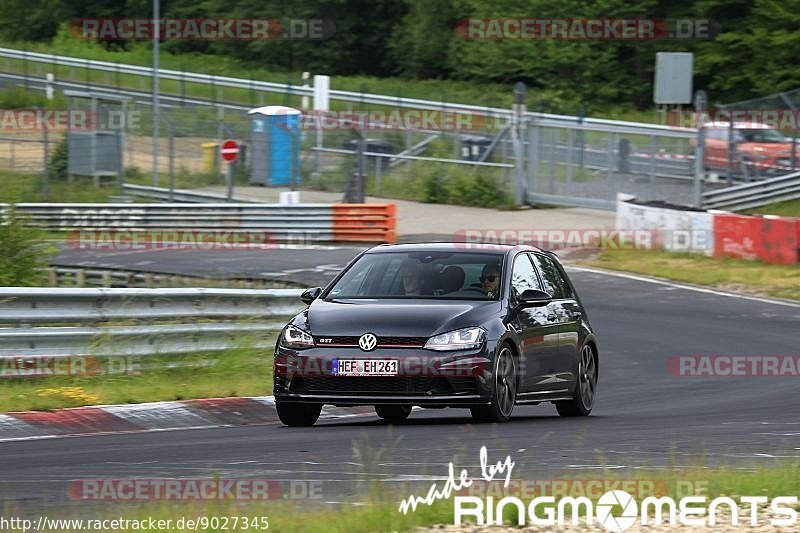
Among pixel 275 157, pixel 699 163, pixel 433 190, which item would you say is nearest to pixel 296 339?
pixel 275 157

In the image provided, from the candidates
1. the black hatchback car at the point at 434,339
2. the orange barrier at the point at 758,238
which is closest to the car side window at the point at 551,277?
the black hatchback car at the point at 434,339

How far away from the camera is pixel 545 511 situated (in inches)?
274

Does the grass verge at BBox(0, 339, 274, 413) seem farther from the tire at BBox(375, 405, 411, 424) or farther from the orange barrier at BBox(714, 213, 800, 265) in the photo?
the orange barrier at BBox(714, 213, 800, 265)

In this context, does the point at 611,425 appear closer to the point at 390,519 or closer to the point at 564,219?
the point at 390,519

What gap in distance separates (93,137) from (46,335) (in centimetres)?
2329

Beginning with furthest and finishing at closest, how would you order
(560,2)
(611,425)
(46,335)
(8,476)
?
(560,2) → (46,335) → (611,425) → (8,476)

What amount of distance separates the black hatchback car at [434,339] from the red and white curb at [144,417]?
0.90 meters

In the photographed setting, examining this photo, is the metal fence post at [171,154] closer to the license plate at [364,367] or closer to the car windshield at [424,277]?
the car windshield at [424,277]

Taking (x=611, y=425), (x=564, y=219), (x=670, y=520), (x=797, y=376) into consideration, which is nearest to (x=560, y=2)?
(x=564, y=219)

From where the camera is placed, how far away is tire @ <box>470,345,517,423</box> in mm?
11008

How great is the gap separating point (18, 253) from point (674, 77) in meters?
21.3

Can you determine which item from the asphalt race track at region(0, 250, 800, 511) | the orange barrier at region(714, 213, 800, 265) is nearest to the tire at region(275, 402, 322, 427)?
the asphalt race track at region(0, 250, 800, 511)

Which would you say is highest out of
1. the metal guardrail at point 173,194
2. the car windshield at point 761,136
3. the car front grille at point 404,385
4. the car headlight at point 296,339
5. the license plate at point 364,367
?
the car windshield at point 761,136

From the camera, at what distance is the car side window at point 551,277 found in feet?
41.7
